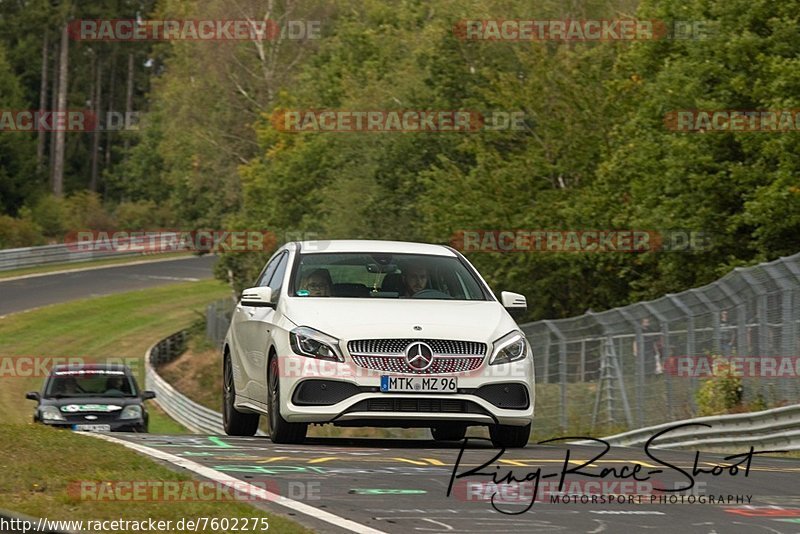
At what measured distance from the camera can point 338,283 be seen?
44.9 feet

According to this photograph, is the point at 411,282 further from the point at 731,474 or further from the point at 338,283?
the point at 731,474

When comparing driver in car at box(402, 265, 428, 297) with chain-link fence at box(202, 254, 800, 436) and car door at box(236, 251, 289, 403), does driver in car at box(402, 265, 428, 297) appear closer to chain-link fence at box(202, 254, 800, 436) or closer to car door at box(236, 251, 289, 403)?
car door at box(236, 251, 289, 403)

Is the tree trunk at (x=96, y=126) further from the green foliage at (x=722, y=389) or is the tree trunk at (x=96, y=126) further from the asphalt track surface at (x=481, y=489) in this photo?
the asphalt track surface at (x=481, y=489)

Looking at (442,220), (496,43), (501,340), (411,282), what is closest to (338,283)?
(411,282)

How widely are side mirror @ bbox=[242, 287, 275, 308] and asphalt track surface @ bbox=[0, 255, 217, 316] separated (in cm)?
5183

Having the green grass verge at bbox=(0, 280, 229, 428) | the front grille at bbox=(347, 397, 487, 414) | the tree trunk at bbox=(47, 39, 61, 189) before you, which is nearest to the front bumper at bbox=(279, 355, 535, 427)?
the front grille at bbox=(347, 397, 487, 414)

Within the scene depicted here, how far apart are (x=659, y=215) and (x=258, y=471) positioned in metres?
25.8

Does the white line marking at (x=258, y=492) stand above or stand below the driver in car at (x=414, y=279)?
below

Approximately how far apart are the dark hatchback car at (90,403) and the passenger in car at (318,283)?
12543 millimetres

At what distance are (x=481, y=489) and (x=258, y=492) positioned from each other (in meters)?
1.36

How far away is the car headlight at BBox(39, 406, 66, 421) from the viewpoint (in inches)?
1016

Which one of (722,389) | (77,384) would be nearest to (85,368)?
(77,384)

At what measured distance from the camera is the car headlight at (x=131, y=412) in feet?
86.2

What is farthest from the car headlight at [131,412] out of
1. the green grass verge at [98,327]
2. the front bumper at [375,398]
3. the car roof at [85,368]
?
the green grass verge at [98,327]
